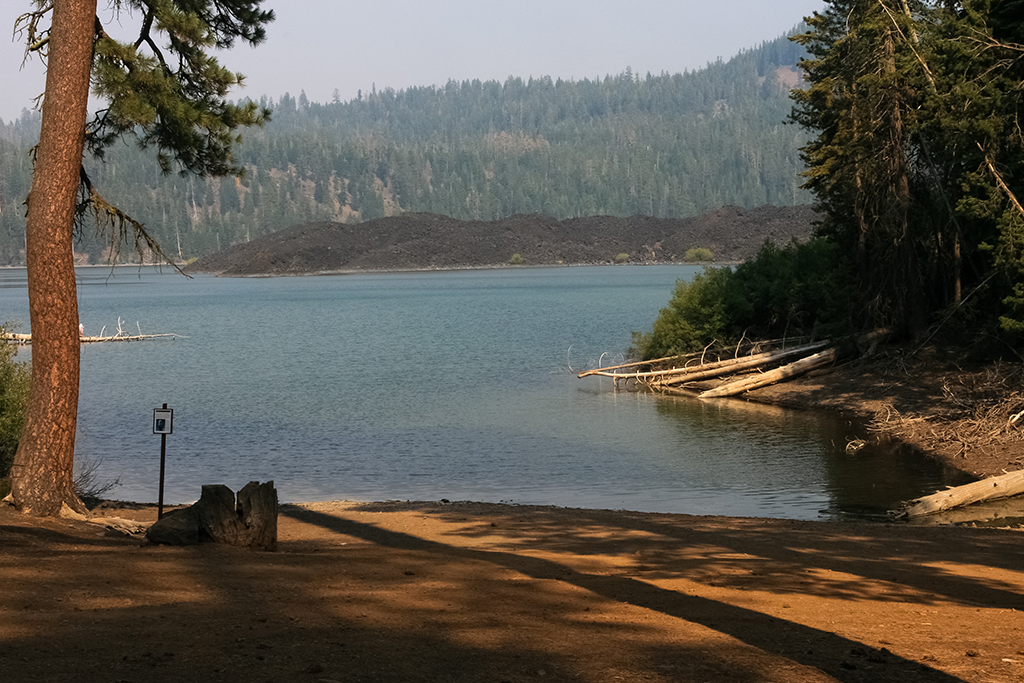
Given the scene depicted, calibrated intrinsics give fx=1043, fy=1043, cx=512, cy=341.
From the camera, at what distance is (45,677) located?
5.47 metres

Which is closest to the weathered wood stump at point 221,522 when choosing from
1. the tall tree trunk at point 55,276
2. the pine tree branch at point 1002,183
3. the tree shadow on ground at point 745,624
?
the tree shadow on ground at point 745,624

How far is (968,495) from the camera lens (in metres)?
15.8

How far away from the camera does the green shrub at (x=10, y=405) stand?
16.0m

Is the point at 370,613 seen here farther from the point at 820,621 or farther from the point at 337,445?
the point at 337,445

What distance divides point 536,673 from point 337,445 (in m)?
19.4

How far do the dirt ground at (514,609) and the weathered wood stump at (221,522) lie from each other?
0.26 meters

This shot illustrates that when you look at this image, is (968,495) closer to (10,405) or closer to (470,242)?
(10,405)

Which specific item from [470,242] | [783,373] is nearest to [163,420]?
[783,373]

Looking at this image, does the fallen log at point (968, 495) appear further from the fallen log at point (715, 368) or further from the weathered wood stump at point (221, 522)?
the fallen log at point (715, 368)

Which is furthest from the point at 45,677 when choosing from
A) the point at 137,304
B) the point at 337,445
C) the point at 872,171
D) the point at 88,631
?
the point at 137,304

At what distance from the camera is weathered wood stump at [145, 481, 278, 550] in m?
9.99

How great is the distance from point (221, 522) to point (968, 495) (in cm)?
1132

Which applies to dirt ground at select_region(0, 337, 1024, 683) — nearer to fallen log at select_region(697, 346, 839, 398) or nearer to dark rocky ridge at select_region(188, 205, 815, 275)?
fallen log at select_region(697, 346, 839, 398)

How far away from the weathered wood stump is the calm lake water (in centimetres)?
845
